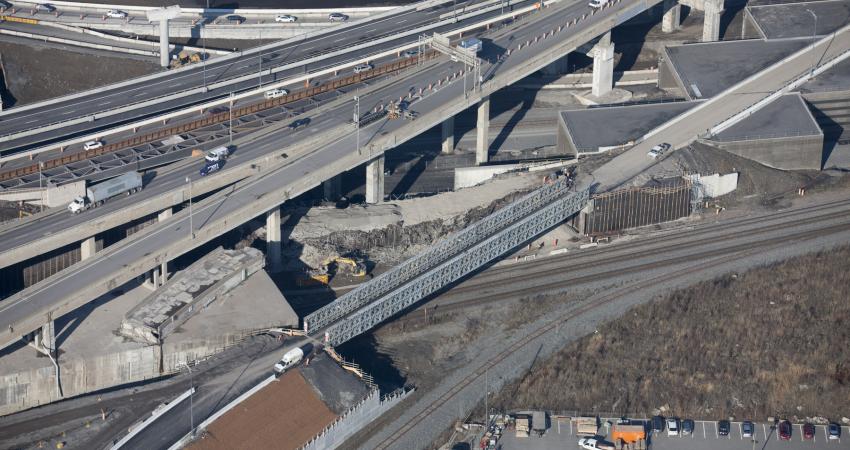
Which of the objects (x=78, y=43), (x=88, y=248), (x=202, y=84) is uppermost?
(x=78, y=43)

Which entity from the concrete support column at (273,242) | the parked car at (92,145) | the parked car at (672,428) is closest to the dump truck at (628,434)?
the parked car at (672,428)

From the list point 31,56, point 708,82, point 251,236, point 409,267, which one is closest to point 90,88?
point 31,56

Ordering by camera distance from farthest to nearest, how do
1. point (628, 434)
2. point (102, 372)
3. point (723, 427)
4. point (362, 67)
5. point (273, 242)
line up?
point (362, 67) < point (273, 242) < point (102, 372) < point (723, 427) < point (628, 434)

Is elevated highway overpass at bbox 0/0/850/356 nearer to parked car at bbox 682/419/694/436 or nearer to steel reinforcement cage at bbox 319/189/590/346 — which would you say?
steel reinforcement cage at bbox 319/189/590/346

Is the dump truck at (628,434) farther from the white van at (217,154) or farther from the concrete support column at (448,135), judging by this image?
the concrete support column at (448,135)

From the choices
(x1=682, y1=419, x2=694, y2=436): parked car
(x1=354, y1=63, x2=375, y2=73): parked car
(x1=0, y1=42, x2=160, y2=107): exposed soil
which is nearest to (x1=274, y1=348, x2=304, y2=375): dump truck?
(x1=682, y1=419, x2=694, y2=436): parked car

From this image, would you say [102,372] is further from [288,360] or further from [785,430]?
[785,430]

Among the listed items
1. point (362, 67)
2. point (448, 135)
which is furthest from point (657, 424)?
point (362, 67)

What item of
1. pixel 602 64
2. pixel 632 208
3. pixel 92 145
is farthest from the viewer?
pixel 602 64
